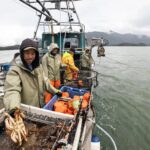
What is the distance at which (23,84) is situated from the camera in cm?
371

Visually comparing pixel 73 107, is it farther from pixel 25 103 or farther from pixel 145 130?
pixel 145 130

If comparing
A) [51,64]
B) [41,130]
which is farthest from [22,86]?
[51,64]

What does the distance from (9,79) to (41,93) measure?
0.77 metres

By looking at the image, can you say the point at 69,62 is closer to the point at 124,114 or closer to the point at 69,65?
the point at 69,65

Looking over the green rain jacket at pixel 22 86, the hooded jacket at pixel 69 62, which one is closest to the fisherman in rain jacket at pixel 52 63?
the hooded jacket at pixel 69 62

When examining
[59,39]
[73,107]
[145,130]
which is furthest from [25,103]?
[59,39]

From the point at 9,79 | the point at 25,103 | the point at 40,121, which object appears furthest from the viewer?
the point at 25,103

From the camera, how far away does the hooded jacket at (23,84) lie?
131 inches

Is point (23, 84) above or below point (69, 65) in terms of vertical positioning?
above

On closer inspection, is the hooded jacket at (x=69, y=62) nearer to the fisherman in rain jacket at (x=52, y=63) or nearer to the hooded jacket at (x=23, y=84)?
the fisherman in rain jacket at (x=52, y=63)

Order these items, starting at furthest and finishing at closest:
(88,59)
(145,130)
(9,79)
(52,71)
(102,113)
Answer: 1. (88,59)
2. (102,113)
3. (145,130)
4. (52,71)
5. (9,79)

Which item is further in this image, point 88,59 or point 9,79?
point 88,59

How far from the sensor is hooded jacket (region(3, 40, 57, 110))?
3.32 meters

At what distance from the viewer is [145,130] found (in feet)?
28.8
